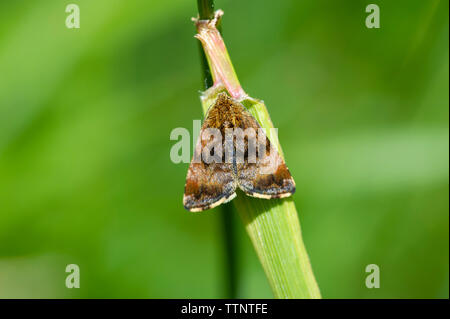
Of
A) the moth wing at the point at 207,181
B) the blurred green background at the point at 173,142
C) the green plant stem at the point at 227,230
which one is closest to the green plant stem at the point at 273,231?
the green plant stem at the point at 227,230

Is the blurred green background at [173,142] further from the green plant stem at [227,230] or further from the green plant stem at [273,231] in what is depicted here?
the green plant stem at [273,231]

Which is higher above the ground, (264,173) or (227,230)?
(264,173)

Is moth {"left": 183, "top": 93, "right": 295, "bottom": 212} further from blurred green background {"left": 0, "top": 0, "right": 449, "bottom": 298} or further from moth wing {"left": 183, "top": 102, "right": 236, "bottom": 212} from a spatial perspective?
blurred green background {"left": 0, "top": 0, "right": 449, "bottom": 298}

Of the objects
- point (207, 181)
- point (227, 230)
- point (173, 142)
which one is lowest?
point (227, 230)

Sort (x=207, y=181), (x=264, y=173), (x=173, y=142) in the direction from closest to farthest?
(x=264, y=173) < (x=207, y=181) < (x=173, y=142)

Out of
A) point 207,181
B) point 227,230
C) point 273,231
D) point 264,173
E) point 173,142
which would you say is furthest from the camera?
point 173,142

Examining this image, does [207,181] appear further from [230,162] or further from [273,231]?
Result: [273,231]

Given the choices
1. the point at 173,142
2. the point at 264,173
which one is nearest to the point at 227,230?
the point at 264,173

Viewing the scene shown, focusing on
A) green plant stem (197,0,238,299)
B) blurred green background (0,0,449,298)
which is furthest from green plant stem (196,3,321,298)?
blurred green background (0,0,449,298)
